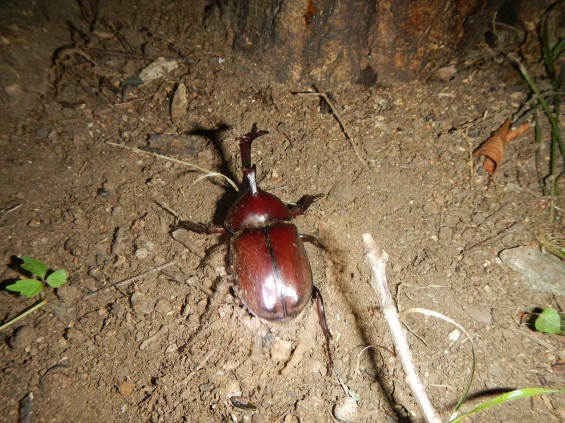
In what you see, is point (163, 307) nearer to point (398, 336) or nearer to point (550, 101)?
point (398, 336)

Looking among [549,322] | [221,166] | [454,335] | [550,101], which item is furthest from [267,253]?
[550,101]

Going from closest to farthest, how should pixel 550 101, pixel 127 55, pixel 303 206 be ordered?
pixel 303 206 < pixel 550 101 < pixel 127 55

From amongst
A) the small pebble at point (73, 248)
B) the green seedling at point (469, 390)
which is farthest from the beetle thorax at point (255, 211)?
the green seedling at point (469, 390)

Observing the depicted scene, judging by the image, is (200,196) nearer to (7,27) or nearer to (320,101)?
(320,101)

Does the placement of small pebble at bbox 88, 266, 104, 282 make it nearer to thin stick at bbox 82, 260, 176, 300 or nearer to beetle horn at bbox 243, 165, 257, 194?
thin stick at bbox 82, 260, 176, 300

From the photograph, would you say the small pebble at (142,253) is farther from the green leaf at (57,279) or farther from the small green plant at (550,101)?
the small green plant at (550,101)

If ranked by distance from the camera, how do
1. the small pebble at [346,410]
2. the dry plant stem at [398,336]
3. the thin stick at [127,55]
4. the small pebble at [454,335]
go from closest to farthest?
the dry plant stem at [398,336]
the small pebble at [346,410]
the small pebble at [454,335]
the thin stick at [127,55]
